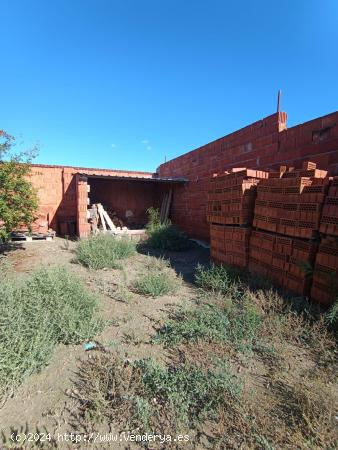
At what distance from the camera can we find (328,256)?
3.45 m

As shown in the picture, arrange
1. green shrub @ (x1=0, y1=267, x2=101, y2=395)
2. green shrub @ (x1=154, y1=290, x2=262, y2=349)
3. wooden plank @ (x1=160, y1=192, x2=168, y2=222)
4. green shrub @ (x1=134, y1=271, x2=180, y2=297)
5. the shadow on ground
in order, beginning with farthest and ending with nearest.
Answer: wooden plank @ (x1=160, y1=192, x2=168, y2=222), the shadow on ground, green shrub @ (x1=134, y1=271, x2=180, y2=297), green shrub @ (x1=154, y1=290, x2=262, y2=349), green shrub @ (x1=0, y1=267, x2=101, y2=395)

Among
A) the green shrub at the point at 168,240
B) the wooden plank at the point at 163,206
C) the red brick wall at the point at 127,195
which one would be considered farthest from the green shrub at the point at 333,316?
the red brick wall at the point at 127,195

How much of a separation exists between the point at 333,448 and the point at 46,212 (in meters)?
9.47

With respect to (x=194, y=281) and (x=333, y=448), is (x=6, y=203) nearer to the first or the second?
(x=194, y=281)

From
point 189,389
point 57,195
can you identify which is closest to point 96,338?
point 189,389

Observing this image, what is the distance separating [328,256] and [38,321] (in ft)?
11.8

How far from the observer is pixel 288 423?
1.90 m

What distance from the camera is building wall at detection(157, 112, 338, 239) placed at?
458cm

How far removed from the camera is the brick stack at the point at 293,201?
3660 mm

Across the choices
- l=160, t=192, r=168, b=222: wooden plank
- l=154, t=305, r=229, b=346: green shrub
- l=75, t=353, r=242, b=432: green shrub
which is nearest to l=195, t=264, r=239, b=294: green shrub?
l=154, t=305, r=229, b=346: green shrub

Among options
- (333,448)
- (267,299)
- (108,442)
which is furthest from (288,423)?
(267,299)

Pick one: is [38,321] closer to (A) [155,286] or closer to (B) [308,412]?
(A) [155,286]

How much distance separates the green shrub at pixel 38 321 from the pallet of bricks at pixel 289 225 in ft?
9.37

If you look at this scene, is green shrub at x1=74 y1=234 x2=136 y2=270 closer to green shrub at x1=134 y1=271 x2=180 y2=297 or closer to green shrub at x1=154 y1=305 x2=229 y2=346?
green shrub at x1=134 y1=271 x2=180 y2=297
